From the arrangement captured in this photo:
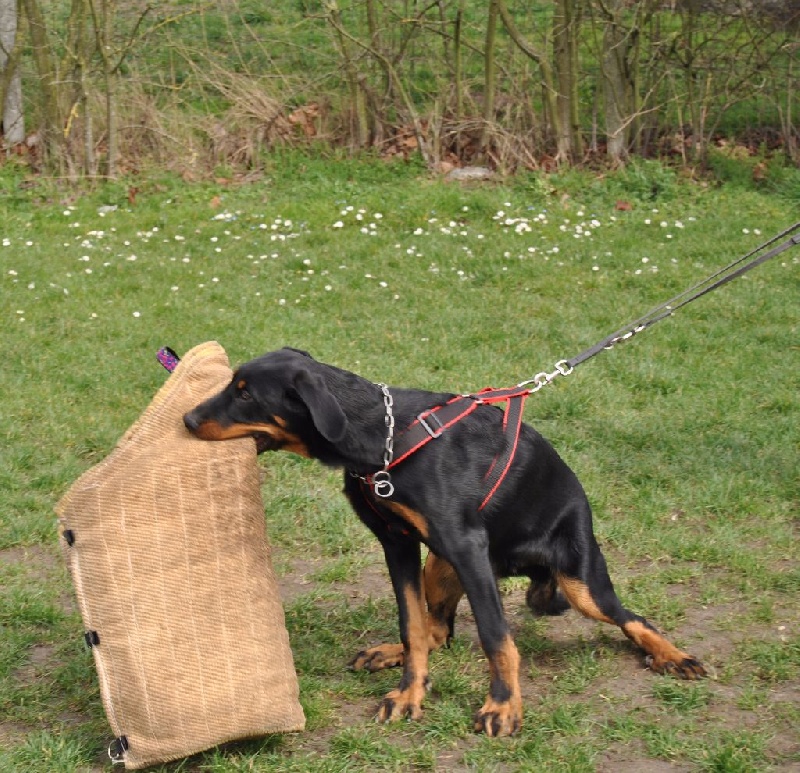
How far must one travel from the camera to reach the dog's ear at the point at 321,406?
3.71m

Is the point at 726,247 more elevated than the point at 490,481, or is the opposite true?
the point at 490,481

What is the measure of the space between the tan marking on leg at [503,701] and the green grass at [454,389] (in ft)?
0.21

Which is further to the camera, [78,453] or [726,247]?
[726,247]

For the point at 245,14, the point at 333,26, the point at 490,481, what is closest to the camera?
the point at 490,481

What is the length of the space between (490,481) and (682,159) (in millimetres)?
8557

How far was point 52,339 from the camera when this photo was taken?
8.09 m

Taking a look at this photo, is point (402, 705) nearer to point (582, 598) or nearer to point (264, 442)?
point (582, 598)

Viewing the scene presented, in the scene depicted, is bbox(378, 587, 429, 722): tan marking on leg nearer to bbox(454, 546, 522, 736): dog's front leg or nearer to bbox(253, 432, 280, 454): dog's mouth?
bbox(454, 546, 522, 736): dog's front leg

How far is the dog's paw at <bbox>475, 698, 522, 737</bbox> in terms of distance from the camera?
12.9 feet

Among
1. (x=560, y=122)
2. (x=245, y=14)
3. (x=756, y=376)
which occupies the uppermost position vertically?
(x=245, y=14)

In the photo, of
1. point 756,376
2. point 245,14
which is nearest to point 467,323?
point 756,376

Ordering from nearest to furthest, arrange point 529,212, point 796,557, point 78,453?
point 796,557 → point 78,453 → point 529,212

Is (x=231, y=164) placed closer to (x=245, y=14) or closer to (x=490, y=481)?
(x=245, y=14)

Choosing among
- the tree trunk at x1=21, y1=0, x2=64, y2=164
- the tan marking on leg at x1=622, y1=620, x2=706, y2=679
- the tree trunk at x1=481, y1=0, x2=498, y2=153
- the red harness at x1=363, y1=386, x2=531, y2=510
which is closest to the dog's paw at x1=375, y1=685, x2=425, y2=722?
the red harness at x1=363, y1=386, x2=531, y2=510
